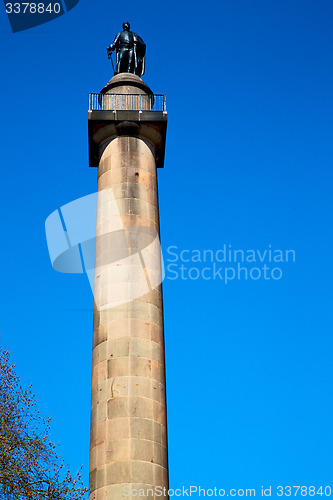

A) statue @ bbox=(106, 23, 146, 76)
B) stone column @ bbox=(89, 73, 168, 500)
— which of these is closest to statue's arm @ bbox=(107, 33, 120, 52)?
statue @ bbox=(106, 23, 146, 76)

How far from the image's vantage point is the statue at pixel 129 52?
89.9 ft

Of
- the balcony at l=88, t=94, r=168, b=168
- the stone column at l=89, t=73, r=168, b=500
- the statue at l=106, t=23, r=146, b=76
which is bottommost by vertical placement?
the stone column at l=89, t=73, r=168, b=500

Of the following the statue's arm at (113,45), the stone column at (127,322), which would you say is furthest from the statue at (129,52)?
A: the stone column at (127,322)

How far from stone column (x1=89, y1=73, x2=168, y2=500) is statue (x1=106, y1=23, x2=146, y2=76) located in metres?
2.74

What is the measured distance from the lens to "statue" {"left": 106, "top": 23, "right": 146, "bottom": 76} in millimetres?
27391

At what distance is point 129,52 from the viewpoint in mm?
27531

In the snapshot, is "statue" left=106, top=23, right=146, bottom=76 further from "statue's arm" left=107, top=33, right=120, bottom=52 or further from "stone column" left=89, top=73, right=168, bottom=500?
"stone column" left=89, top=73, right=168, bottom=500

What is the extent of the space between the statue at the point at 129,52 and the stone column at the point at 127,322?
2735mm

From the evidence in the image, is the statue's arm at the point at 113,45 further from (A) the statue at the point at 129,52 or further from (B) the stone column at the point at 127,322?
(B) the stone column at the point at 127,322

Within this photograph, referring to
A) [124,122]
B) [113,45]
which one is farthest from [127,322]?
[113,45]

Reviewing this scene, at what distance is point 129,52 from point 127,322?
12.6 meters

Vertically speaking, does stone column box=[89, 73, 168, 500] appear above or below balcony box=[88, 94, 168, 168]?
below

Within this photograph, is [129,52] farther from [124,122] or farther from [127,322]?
[127,322]

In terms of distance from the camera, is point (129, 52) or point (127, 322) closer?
point (127, 322)
